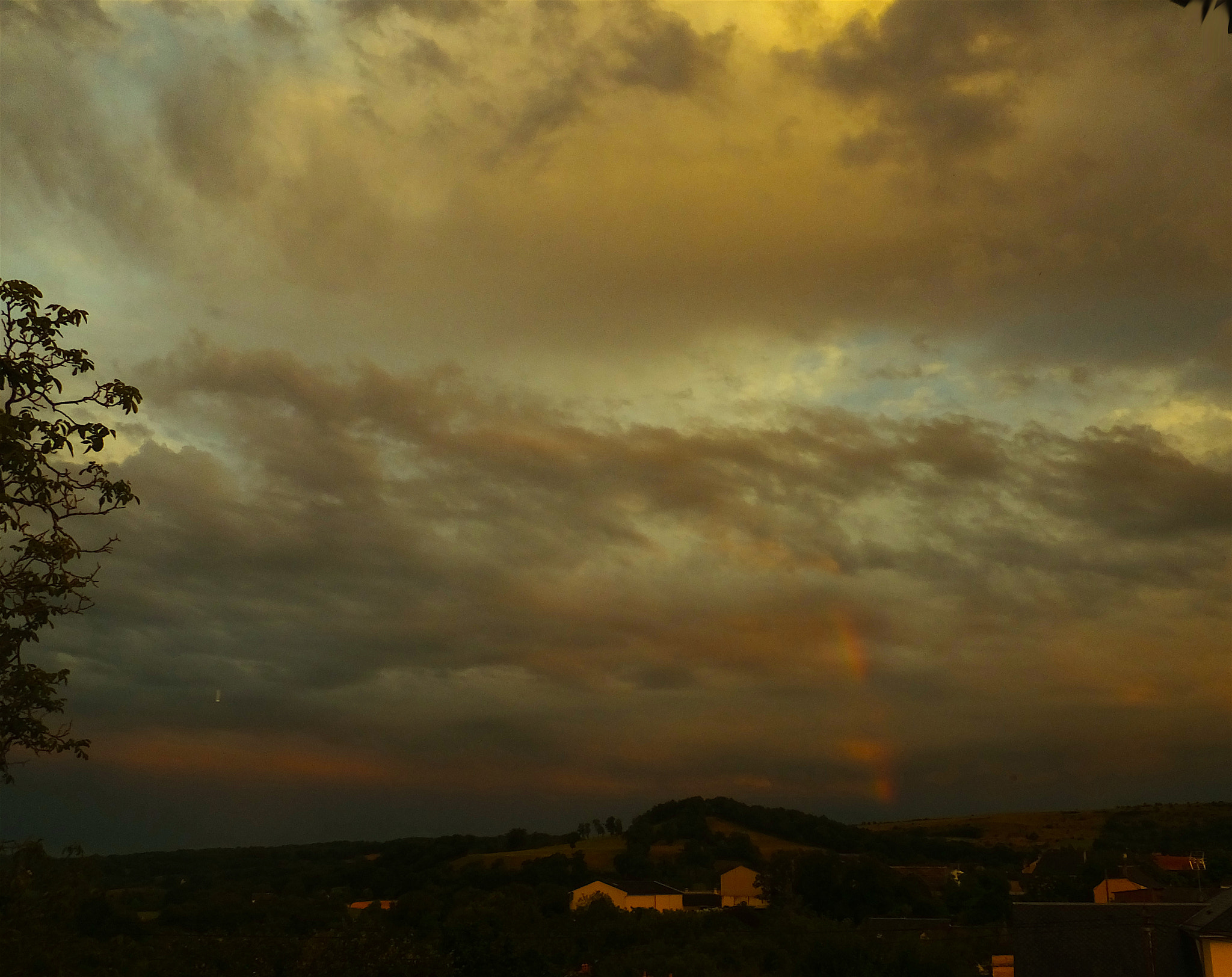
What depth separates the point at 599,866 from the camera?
103125 mm

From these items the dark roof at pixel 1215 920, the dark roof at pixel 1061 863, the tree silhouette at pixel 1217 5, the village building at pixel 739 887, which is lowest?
the village building at pixel 739 887

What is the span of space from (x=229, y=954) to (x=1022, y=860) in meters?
97.9

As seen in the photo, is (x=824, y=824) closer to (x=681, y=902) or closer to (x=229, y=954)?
(x=681, y=902)

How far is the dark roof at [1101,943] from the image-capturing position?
3650 cm

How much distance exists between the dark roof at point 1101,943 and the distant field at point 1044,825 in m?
91.7

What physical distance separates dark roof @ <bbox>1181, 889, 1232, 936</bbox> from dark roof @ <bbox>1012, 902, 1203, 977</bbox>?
41.8 inches

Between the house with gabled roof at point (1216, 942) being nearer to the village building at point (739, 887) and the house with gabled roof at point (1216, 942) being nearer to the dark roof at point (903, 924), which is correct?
the dark roof at point (903, 924)

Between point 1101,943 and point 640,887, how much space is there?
54.6 metres

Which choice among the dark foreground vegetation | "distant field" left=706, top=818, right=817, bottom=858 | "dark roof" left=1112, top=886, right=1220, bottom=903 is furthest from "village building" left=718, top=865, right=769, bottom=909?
"dark roof" left=1112, top=886, right=1220, bottom=903

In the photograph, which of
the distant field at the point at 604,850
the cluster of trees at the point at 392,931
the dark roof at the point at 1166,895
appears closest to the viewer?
the cluster of trees at the point at 392,931

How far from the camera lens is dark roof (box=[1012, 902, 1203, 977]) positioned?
1437 inches

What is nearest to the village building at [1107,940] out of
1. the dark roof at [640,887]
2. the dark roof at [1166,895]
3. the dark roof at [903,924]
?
the dark roof at [1166,895]

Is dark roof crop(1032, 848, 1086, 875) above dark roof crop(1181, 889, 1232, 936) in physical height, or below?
below

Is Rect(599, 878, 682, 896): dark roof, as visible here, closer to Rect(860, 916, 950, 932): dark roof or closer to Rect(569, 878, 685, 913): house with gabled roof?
Rect(569, 878, 685, 913): house with gabled roof
